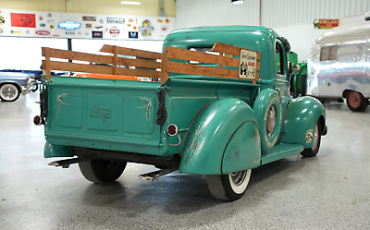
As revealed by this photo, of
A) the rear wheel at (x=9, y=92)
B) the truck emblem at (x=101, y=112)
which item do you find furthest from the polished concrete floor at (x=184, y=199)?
the rear wheel at (x=9, y=92)

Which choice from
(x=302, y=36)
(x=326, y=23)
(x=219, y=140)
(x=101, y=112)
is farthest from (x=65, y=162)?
(x=302, y=36)

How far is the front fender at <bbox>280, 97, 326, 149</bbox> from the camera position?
4539mm

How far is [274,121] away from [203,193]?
4.16 ft

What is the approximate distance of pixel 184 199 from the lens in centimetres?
325

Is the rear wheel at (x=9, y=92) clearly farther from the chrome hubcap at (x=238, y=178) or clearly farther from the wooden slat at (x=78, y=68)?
the chrome hubcap at (x=238, y=178)

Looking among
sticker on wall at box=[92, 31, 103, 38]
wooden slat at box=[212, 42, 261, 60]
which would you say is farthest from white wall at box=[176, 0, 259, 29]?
wooden slat at box=[212, 42, 261, 60]

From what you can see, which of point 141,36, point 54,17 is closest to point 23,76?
point 54,17

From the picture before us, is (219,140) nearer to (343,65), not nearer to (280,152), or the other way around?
(280,152)

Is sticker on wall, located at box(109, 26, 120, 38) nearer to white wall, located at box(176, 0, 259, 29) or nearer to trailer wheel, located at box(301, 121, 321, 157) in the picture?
white wall, located at box(176, 0, 259, 29)

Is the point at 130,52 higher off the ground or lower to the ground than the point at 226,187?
higher

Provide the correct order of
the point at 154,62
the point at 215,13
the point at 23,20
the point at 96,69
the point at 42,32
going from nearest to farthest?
the point at 96,69, the point at 154,62, the point at 23,20, the point at 42,32, the point at 215,13

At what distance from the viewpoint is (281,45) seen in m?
4.63

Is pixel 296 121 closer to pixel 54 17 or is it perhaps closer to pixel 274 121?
pixel 274 121

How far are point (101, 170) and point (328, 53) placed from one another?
32.1 ft
